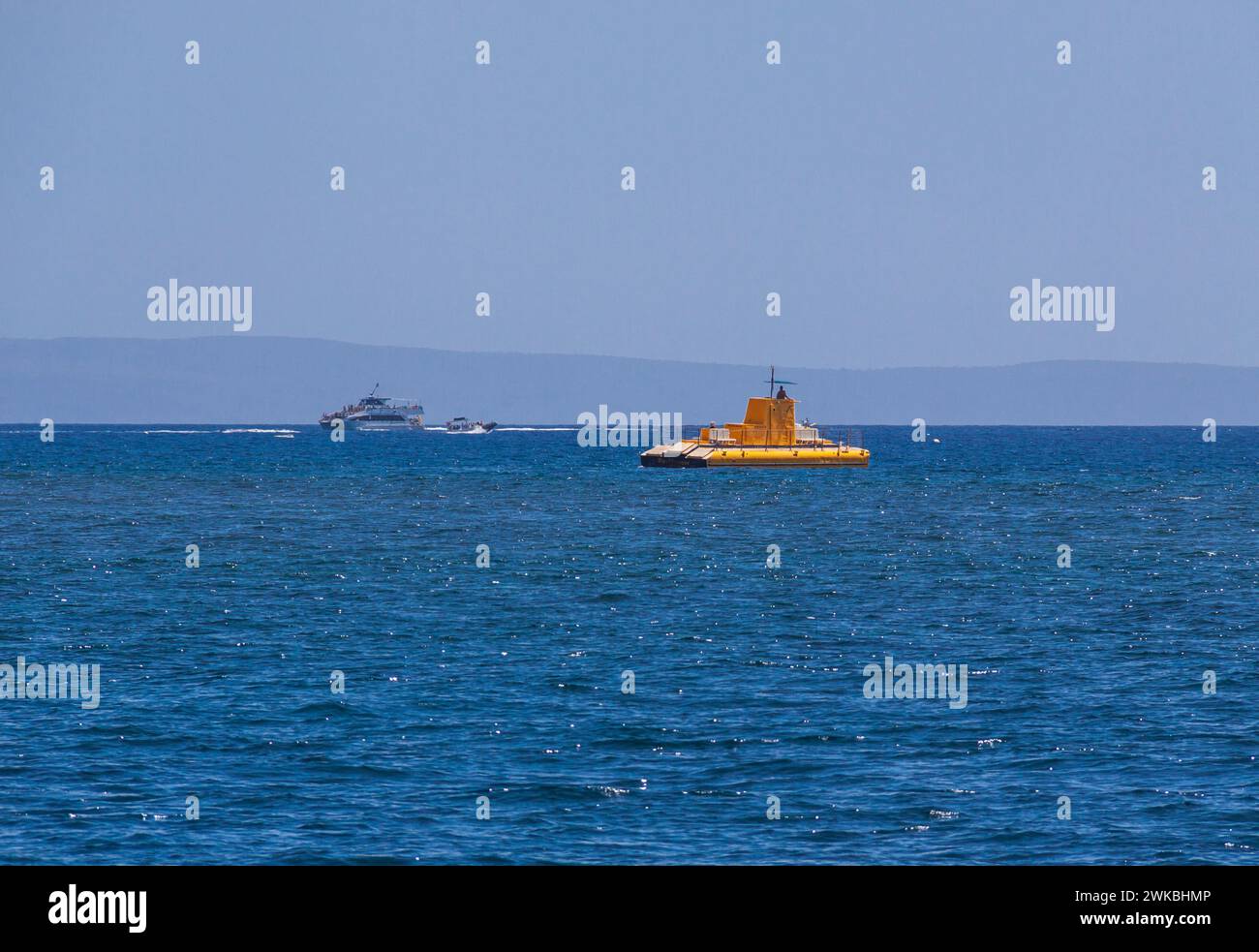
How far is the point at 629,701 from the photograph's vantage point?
96.9ft

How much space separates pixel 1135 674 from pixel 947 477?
115 m

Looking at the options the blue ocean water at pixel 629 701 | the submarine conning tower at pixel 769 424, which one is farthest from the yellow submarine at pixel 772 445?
the blue ocean water at pixel 629 701

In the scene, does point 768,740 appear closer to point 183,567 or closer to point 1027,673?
point 1027,673

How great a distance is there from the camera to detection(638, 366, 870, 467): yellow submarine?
136500 mm

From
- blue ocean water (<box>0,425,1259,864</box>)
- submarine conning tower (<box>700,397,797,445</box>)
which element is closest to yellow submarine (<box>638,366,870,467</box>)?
submarine conning tower (<box>700,397,797,445</box>)

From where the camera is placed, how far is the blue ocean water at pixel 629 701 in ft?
66.2

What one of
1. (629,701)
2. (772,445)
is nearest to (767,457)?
(772,445)

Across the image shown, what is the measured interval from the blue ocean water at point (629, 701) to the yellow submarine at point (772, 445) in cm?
6170

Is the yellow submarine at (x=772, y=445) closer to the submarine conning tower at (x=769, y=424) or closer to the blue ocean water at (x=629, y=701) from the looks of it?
the submarine conning tower at (x=769, y=424)

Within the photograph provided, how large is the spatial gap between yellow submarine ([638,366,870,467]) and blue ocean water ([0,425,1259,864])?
2429 inches

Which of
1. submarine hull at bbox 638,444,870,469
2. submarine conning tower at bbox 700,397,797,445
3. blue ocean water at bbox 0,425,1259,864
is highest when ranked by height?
submarine conning tower at bbox 700,397,797,445

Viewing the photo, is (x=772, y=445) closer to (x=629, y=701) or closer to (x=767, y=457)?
(x=767, y=457)

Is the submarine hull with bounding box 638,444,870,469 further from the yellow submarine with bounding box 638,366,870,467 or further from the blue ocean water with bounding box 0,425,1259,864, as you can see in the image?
the blue ocean water with bounding box 0,425,1259,864
